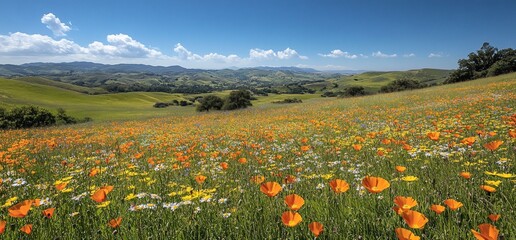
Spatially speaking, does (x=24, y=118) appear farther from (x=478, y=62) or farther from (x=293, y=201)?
(x=478, y=62)

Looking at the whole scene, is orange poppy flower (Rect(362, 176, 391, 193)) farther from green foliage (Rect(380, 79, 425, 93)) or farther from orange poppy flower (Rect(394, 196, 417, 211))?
green foliage (Rect(380, 79, 425, 93))

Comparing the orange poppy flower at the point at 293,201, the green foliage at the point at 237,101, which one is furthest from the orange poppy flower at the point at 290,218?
the green foliage at the point at 237,101

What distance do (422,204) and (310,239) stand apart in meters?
1.23

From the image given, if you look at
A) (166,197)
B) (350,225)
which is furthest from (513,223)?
(166,197)

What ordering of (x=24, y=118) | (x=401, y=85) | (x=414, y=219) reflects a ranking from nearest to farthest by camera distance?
(x=414, y=219) → (x=24, y=118) → (x=401, y=85)

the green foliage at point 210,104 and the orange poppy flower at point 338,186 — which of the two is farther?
the green foliage at point 210,104

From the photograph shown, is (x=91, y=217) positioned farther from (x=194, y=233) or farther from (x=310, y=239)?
(x=310, y=239)

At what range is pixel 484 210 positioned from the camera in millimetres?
2535

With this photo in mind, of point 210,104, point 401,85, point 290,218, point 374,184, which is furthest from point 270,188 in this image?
point 401,85

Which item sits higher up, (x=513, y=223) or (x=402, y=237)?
(x=402, y=237)

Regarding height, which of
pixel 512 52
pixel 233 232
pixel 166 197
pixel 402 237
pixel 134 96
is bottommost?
pixel 134 96

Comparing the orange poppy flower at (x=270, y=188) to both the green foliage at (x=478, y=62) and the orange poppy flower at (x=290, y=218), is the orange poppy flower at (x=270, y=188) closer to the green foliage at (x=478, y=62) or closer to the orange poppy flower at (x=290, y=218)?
the orange poppy flower at (x=290, y=218)

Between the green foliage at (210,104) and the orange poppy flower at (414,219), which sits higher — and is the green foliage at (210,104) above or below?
below

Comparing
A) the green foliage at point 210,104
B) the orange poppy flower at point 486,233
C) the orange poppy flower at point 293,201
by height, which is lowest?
the green foliage at point 210,104
